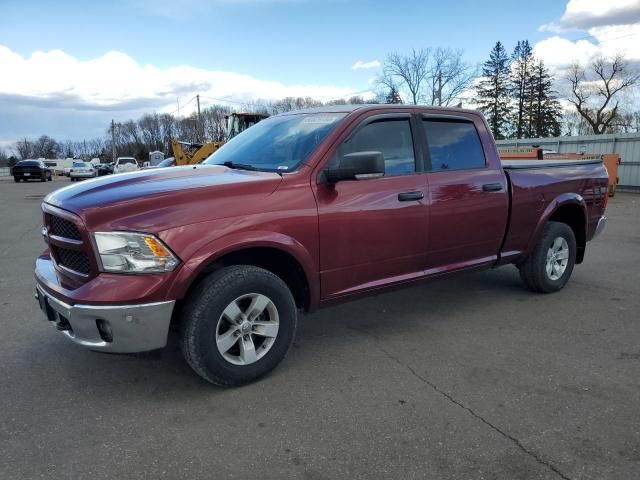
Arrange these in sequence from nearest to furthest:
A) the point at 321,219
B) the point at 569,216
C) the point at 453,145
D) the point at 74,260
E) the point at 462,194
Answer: the point at 74,260
the point at 321,219
the point at 462,194
the point at 453,145
the point at 569,216

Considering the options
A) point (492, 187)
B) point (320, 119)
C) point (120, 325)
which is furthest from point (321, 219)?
point (492, 187)

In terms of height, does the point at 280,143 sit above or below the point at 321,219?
above

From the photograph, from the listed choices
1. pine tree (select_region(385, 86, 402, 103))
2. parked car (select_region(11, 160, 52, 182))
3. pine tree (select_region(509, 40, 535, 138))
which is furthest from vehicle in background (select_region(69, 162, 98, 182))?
pine tree (select_region(509, 40, 535, 138))

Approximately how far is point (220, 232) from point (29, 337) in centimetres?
236

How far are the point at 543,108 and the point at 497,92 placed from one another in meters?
5.59

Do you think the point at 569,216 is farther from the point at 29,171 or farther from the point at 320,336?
the point at 29,171

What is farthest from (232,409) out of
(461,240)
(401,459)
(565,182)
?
(565,182)

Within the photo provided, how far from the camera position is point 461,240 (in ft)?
14.8

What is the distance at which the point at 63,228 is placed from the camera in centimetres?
328

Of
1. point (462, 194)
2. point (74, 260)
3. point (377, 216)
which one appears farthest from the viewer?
point (462, 194)

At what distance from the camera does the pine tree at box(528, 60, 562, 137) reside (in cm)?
5931

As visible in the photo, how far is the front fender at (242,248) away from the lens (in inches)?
120

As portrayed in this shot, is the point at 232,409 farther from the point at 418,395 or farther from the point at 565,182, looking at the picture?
the point at 565,182

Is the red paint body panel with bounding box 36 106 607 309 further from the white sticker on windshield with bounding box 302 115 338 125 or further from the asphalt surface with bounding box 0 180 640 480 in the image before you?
the asphalt surface with bounding box 0 180 640 480
